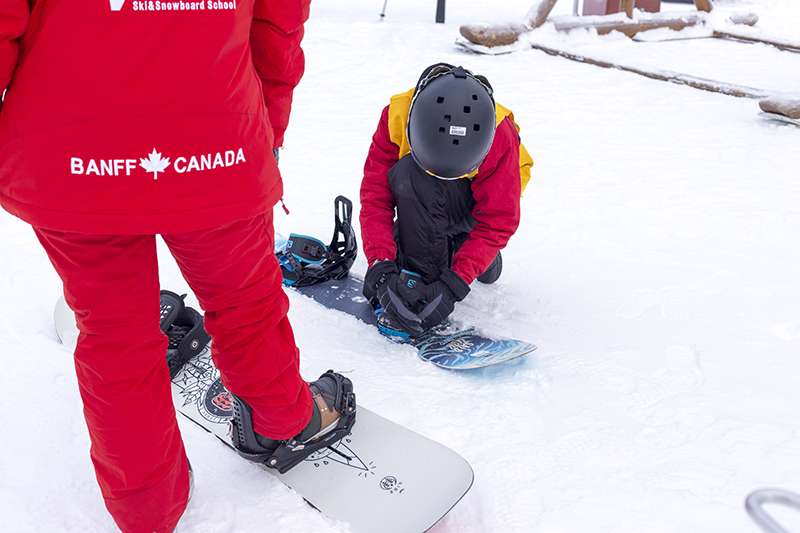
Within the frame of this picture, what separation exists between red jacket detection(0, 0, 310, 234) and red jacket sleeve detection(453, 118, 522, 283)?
49.7 inches

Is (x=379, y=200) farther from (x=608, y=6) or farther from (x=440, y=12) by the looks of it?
(x=608, y=6)

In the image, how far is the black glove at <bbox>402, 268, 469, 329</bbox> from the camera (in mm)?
2215

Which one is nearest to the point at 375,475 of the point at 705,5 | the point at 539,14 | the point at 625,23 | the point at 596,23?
the point at 539,14

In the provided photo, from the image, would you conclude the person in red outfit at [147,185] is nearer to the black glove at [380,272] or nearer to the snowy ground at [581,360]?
the snowy ground at [581,360]

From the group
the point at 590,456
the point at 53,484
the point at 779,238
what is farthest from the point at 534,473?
the point at 779,238

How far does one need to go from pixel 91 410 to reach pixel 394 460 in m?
0.79

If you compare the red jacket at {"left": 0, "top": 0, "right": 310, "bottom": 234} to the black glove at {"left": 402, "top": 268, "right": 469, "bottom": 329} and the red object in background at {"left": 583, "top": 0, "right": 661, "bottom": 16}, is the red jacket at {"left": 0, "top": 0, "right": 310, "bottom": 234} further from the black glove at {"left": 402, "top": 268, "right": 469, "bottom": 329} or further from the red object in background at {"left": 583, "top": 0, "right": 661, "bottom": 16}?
the red object in background at {"left": 583, "top": 0, "right": 661, "bottom": 16}

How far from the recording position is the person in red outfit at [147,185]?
3.17ft

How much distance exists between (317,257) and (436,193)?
697 mm

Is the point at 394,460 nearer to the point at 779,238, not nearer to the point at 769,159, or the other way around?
the point at 779,238

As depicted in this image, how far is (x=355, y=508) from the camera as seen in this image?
1505 millimetres

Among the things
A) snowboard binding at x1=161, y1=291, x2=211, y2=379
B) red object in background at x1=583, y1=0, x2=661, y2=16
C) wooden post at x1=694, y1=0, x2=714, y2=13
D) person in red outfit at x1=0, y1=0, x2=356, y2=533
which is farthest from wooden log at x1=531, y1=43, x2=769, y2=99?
person in red outfit at x1=0, y1=0, x2=356, y2=533

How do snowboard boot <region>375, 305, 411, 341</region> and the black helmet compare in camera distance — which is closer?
the black helmet

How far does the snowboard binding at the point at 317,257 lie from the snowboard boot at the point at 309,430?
956 millimetres
